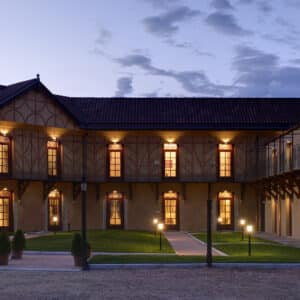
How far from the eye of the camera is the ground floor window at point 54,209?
40.2 m

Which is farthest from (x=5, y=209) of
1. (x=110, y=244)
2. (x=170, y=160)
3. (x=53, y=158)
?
(x=110, y=244)

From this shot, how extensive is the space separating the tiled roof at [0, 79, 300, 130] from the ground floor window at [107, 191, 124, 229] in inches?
172

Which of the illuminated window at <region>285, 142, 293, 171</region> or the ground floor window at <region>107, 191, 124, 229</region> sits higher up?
the illuminated window at <region>285, 142, 293, 171</region>

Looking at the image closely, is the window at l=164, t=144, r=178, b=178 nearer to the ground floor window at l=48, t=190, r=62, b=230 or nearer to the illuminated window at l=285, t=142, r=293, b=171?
the ground floor window at l=48, t=190, r=62, b=230

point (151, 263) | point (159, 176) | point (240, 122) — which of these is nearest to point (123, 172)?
point (159, 176)

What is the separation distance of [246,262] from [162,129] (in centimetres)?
2301

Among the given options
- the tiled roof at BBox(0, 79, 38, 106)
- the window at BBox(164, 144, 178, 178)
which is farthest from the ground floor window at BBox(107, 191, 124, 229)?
the tiled roof at BBox(0, 79, 38, 106)

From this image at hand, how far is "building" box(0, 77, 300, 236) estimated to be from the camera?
40.9 meters

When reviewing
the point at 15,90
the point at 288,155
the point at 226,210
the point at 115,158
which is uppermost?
the point at 15,90

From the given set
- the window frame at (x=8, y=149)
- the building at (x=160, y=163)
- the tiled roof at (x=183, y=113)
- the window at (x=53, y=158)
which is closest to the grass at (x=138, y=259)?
the window frame at (x=8, y=149)

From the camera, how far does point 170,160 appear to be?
4216cm

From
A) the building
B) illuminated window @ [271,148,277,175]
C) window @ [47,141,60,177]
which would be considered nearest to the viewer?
illuminated window @ [271,148,277,175]

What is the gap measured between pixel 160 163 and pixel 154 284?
2660cm

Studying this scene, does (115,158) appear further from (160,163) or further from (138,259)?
(138,259)
